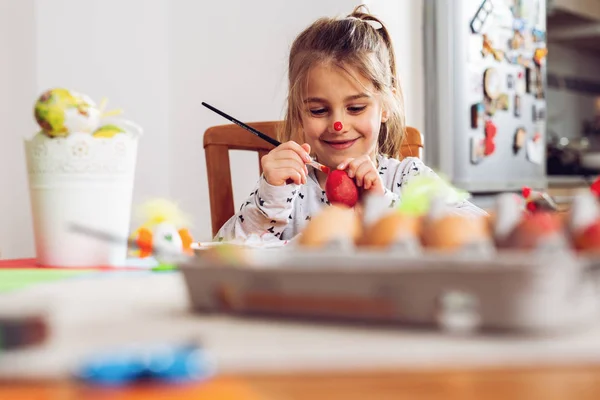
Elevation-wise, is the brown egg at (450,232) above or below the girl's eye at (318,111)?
below

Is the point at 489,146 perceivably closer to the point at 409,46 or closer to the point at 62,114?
the point at 409,46

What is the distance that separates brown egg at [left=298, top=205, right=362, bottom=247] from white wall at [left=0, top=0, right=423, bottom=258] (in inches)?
78.4

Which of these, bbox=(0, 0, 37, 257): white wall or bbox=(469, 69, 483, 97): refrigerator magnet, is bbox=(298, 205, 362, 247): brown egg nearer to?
bbox=(0, 0, 37, 257): white wall

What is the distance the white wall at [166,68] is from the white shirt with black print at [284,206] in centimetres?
86

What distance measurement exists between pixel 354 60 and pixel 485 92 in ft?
4.33

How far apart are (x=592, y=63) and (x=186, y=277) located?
4.61 m

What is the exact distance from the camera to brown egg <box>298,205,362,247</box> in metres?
0.48

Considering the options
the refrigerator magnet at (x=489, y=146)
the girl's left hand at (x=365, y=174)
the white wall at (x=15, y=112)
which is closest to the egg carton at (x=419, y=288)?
the girl's left hand at (x=365, y=174)

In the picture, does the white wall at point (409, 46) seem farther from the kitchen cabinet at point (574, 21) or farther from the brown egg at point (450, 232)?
the brown egg at point (450, 232)

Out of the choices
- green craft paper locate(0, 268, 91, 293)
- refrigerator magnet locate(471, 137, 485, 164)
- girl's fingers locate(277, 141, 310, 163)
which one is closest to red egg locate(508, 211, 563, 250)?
green craft paper locate(0, 268, 91, 293)

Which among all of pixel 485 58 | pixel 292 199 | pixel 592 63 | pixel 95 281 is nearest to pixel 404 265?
pixel 95 281

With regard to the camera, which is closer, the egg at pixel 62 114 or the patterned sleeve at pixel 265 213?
the egg at pixel 62 114

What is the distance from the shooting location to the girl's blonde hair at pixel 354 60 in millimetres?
1745

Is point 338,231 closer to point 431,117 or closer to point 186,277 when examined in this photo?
point 186,277
